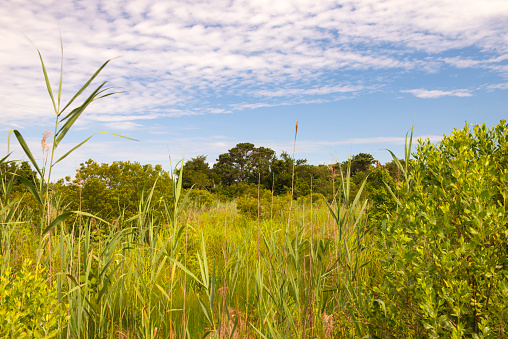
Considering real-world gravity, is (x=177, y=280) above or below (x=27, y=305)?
below

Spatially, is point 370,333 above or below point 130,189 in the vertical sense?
below

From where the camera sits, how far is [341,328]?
8.20ft

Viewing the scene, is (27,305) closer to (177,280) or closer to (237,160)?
(177,280)

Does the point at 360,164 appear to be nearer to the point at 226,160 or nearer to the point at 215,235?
the point at 226,160

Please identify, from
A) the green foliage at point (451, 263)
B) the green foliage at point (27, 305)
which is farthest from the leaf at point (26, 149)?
the green foliage at point (451, 263)

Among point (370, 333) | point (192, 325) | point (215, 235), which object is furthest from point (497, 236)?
point (215, 235)

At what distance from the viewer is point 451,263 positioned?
1623 millimetres

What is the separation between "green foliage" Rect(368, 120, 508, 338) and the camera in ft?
5.37

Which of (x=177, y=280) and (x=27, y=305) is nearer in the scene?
(x=27, y=305)

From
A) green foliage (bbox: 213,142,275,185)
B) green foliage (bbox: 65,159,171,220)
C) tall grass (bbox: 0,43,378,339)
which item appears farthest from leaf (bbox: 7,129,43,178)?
green foliage (bbox: 213,142,275,185)

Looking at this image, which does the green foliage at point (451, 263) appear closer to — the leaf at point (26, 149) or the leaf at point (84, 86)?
the leaf at point (84, 86)

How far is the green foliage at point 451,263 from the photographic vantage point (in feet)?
5.37

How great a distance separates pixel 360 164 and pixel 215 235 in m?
23.3

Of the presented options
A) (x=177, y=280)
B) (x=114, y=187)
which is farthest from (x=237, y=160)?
(x=177, y=280)
